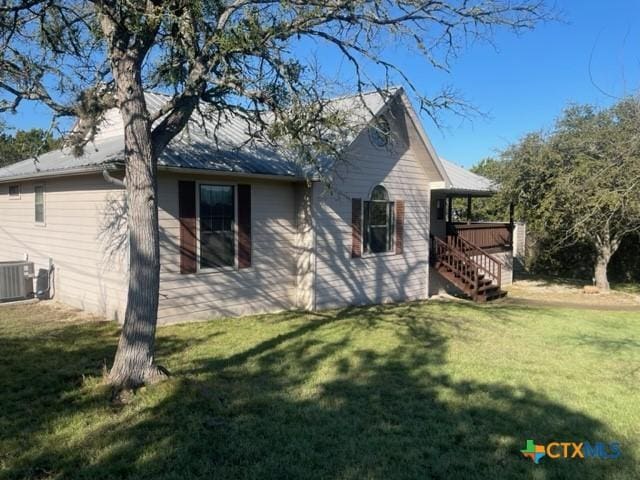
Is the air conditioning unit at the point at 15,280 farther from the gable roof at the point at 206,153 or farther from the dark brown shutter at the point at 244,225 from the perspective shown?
the dark brown shutter at the point at 244,225

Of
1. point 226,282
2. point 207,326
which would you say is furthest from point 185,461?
point 226,282

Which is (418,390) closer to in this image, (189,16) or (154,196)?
(154,196)

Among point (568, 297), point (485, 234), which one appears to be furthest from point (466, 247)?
point (568, 297)

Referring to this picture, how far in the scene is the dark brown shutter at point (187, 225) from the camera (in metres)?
8.55

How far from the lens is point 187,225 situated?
8.62 meters

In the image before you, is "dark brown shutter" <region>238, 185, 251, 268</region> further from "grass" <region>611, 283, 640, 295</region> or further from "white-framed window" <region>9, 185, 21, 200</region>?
"grass" <region>611, 283, 640, 295</region>

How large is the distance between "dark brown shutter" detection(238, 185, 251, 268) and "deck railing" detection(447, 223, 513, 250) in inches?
313

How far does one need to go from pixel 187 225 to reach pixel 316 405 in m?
5.01

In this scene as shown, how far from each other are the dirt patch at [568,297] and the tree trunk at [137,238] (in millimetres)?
11189

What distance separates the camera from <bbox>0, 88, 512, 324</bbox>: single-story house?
8516 mm

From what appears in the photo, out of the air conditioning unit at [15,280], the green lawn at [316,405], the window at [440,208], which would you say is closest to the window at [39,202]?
the air conditioning unit at [15,280]

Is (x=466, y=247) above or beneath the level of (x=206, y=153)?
beneath

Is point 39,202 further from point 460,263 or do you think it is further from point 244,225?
point 460,263

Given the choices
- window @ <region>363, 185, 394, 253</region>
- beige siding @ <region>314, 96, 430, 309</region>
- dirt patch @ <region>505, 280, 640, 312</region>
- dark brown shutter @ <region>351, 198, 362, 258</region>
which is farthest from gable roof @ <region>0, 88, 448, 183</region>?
dirt patch @ <region>505, 280, 640, 312</region>
